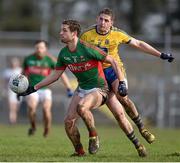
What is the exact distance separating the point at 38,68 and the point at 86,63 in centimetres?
733

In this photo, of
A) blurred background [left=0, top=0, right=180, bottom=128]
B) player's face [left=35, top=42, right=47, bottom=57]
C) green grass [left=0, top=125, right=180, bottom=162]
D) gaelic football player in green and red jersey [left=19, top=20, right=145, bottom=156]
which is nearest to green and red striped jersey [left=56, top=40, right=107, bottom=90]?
gaelic football player in green and red jersey [left=19, top=20, right=145, bottom=156]

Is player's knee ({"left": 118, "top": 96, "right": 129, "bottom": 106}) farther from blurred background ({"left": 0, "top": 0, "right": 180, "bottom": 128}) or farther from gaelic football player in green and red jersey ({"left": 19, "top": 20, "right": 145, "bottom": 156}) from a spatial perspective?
blurred background ({"left": 0, "top": 0, "right": 180, "bottom": 128})

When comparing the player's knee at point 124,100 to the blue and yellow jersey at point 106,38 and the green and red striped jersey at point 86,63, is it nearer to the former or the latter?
the blue and yellow jersey at point 106,38

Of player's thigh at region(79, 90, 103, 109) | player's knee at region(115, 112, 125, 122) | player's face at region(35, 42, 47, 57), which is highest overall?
player's thigh at region(79, 90, 103, 109)

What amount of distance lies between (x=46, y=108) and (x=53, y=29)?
2141 cm

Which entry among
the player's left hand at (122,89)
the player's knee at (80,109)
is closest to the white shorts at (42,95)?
the player's knee at (80,109)

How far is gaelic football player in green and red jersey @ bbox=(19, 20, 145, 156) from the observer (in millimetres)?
12289

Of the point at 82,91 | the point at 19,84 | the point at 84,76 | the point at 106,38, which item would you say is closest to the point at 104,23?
the point at 106,38

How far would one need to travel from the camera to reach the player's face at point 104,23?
13.4 meters

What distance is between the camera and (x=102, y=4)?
44.5m

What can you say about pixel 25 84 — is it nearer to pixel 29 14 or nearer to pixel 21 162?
pixel 21 162

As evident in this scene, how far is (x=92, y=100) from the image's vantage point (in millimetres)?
12352

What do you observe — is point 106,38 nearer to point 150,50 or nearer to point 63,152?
point 150,50

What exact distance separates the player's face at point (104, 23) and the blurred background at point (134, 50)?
1530 cm
